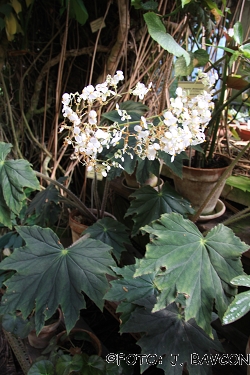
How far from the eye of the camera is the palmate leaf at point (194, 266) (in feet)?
2.11

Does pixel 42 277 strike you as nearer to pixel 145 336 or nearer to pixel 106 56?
pixel 145 336

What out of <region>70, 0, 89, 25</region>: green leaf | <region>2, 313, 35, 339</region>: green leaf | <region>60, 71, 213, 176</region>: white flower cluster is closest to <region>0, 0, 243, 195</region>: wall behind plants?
<region>70, 0, 89, 25</region>: green leaf

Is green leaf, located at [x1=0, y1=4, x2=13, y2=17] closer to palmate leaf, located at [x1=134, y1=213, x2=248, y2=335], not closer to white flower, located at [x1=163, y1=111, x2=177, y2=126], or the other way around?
white flower, located at [x1=163, y1=111, x2=177, y2=126]

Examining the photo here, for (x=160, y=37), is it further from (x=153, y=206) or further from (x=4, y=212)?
(x=4, y=212)

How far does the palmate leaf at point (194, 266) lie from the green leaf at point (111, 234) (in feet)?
1.05

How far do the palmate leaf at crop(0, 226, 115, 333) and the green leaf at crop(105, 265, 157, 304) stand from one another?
72 millimetres

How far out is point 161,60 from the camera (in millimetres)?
1490

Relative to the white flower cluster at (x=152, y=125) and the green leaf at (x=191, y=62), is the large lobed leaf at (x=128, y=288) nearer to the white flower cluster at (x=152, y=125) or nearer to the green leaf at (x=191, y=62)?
the white flower cluster at (x=152, y=125)

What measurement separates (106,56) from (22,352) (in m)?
1.44

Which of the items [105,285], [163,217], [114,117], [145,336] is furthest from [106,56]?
[145,336]

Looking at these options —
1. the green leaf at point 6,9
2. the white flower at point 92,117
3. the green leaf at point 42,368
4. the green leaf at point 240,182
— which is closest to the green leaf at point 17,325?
the green leaf at point 42,368

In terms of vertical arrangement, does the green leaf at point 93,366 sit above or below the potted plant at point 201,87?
below

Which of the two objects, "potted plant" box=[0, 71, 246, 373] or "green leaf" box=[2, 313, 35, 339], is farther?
"green leaf" box=[2, 313, 35, 339]

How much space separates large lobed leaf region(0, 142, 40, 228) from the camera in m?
0.93
